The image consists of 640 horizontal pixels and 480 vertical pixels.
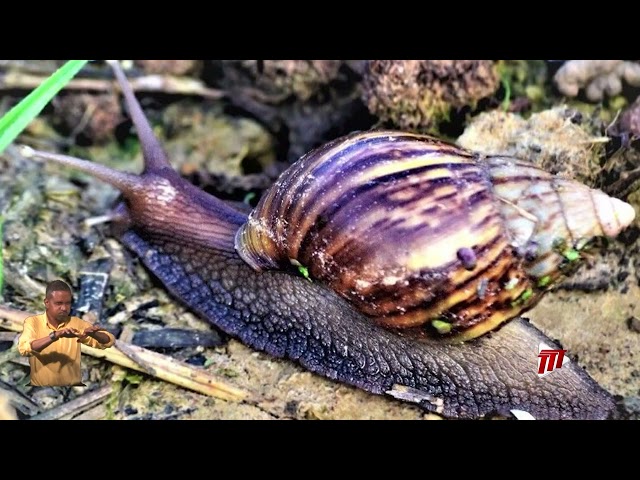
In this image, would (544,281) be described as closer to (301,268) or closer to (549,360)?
(549,360)

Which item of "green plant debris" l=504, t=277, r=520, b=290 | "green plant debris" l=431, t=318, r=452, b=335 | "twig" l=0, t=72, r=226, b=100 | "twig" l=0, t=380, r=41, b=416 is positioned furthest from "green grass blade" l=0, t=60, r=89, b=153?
"green plant debris" l=504, t=277, r=520, b=290

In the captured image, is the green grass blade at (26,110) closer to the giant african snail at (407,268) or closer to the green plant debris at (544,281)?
the giant african snail at (407,268)

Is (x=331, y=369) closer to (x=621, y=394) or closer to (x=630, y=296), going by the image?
(x=621, y=394)

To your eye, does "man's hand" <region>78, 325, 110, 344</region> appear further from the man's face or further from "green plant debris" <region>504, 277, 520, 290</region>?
"green plant debris" <region>504, 277, 520, 290</region>

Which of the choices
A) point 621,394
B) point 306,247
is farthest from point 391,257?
point 621,394

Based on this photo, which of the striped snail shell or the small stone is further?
the small stone
